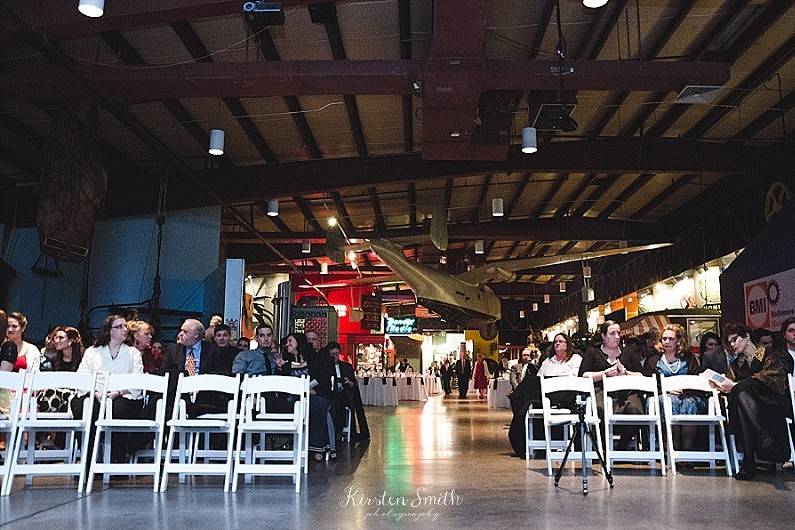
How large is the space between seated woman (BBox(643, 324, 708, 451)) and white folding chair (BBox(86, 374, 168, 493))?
420 centimetres

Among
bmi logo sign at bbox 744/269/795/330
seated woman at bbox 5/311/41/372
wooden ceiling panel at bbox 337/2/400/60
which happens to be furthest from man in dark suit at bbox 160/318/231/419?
bmi logo sign at bbox 744/269/795/330

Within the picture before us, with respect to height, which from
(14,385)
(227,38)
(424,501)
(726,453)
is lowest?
(424,501)

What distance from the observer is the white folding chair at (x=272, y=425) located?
4789mm

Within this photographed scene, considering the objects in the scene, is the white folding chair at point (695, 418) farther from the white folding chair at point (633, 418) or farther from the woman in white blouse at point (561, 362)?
the woman in white blouse at point (561, 362)

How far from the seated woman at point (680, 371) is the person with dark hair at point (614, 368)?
251 mm

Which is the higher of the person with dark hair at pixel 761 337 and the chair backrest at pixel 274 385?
the person with dark hair at pixel 761 337

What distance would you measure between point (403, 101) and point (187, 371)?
5.44m

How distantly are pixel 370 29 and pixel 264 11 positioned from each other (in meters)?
1.88

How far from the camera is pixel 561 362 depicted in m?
6.87

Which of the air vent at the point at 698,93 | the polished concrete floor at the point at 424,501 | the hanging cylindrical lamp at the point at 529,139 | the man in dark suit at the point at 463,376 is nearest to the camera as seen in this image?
the polished concrete floor at the point at 424,501

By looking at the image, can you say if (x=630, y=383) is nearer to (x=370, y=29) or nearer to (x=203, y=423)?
(x=203, y=423)

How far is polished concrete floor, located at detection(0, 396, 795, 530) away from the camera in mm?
3693

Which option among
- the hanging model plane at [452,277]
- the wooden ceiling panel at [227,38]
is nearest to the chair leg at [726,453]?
the wooden ceiling panel at [227,38]

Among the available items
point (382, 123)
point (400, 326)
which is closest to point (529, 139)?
point (382, 123)
